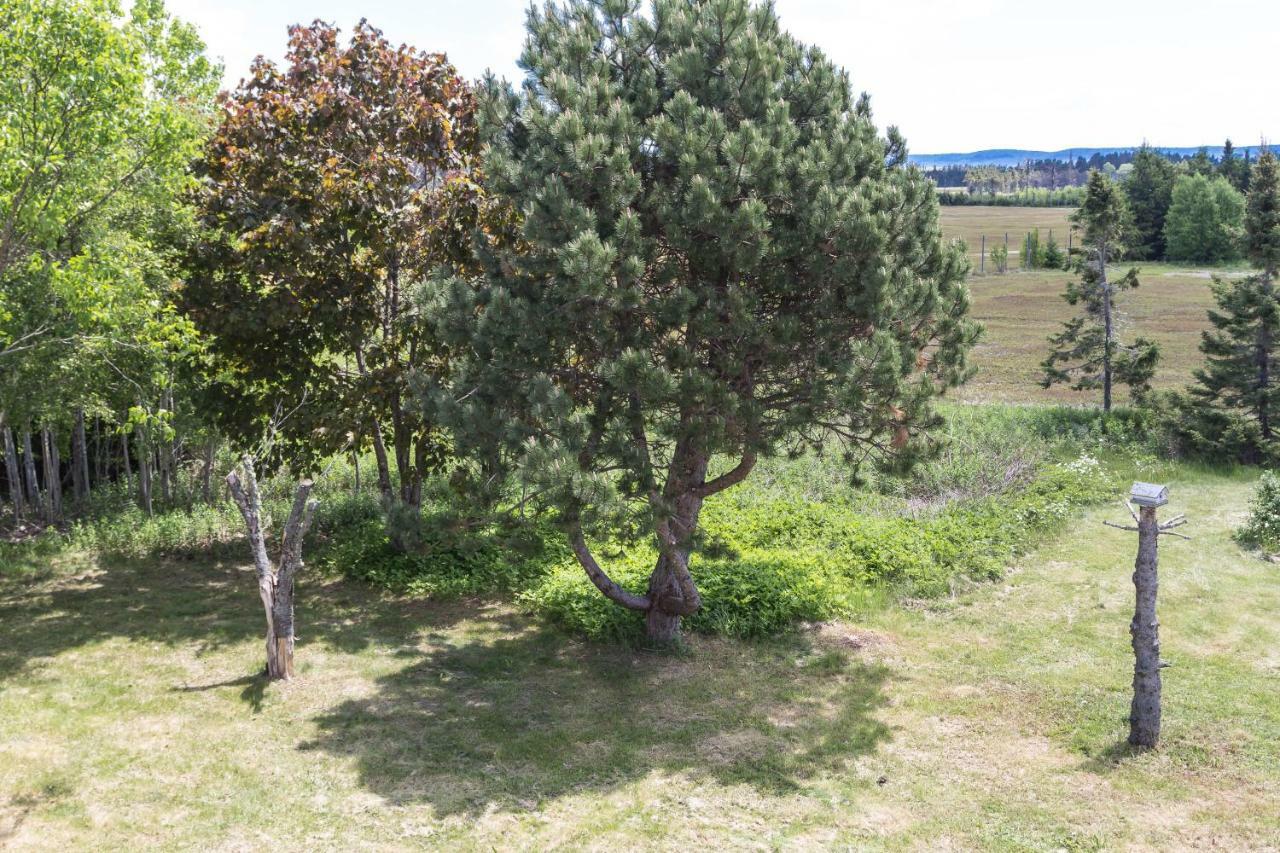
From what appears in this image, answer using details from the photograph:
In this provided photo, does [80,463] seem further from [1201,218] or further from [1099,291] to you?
[1201,218]

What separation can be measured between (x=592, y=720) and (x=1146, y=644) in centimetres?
508

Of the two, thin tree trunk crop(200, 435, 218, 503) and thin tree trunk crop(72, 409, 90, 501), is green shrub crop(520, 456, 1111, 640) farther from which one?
thin tree trunk crop(72, 409, 90, 501)

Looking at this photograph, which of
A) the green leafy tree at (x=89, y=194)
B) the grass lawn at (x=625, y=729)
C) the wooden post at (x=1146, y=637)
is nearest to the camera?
the grass lawn at (x=625, y=729)

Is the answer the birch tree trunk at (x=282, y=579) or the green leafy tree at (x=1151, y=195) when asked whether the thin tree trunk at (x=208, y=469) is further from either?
the green leafy tree at (x=1151, y=195)

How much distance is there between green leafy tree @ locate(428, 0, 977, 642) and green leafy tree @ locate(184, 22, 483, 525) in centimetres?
322

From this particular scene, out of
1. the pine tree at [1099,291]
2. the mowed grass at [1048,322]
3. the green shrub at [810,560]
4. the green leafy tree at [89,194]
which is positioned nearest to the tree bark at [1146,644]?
the green shrub at [810,560]

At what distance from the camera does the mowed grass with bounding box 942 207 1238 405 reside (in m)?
29.7

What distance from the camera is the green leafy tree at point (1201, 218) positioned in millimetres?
55500

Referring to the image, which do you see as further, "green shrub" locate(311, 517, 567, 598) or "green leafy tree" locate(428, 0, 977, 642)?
"green shrub" locate(311, 517, 567, 598)

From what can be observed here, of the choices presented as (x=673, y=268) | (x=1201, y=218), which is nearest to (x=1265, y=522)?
(x=673, y=268)

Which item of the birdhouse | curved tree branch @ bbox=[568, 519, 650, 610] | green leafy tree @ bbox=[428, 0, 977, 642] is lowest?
curved tree branch @ bbox=[568, 519, 650, 610]

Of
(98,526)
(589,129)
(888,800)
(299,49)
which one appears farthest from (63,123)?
(888,800)

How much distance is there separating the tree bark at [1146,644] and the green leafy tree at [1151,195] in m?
59.2

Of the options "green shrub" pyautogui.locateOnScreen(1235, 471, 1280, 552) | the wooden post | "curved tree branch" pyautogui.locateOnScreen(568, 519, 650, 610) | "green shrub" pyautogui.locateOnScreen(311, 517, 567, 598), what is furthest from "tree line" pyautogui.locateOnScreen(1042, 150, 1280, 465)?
"curved tree branch" pyautogui.locateOnScreen(568, 519, 650, 610)
